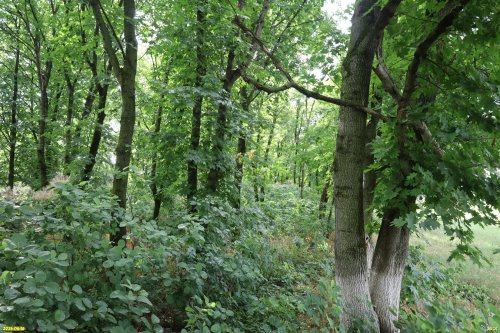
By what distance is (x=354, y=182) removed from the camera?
4.02 meters

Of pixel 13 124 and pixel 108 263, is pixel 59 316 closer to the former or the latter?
pixel 108 263

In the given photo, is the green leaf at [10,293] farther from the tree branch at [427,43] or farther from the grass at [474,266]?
the grass at [474,266]

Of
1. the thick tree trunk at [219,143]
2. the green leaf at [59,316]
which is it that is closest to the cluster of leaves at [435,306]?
the green leaf at [59,316]

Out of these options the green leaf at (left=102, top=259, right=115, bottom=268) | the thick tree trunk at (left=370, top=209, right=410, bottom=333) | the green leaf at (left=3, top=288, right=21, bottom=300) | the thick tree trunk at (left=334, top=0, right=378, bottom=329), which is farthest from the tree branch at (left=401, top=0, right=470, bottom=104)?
the green leaf at (left=3, top=288, right=21, bottom=300)

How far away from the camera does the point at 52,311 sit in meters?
2.47

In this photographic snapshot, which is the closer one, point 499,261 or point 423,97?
point 423,97

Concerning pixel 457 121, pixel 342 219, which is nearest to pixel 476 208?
pixel 457 121

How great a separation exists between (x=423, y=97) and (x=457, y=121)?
0.76 metres

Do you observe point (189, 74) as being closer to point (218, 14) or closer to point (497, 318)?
point (218, 14)

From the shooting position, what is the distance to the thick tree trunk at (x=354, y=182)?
13.0ft

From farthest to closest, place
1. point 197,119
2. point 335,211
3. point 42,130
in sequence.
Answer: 1. point 42,130
2. point 197,119
3. point 335,211

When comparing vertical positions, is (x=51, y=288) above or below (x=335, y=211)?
below

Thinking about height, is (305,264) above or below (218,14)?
below

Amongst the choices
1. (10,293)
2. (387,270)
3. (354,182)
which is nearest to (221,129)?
(354,182)
